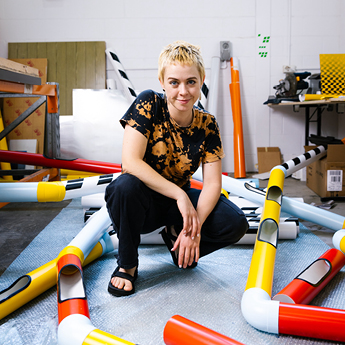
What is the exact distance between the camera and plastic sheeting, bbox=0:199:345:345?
104cm

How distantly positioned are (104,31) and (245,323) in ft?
11.8

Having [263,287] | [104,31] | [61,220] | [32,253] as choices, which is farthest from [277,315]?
[104,31]

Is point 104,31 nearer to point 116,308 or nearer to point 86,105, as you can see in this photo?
point 86,105

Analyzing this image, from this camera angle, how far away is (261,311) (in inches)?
40.0

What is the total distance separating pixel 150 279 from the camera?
1.39 meters

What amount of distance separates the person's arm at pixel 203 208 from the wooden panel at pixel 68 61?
2.86 metres

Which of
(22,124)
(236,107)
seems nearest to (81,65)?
(22,124)

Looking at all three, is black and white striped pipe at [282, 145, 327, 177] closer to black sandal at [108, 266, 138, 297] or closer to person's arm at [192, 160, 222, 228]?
person's arm at [192, 160, 222, 228]

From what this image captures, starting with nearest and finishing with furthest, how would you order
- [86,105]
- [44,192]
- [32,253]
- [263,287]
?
[263,287]
[32,253]
[44,192]
[86,105]

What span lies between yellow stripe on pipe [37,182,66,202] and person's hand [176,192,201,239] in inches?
35.8

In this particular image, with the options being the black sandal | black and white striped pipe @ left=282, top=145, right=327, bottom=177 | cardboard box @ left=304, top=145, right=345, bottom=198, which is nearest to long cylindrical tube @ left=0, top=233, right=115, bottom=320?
the black sandal

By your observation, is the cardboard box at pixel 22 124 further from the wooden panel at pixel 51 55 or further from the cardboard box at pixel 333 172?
the cardboard box at pixel 333 172

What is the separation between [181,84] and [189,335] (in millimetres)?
805

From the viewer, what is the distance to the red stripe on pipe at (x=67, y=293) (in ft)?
3.36
